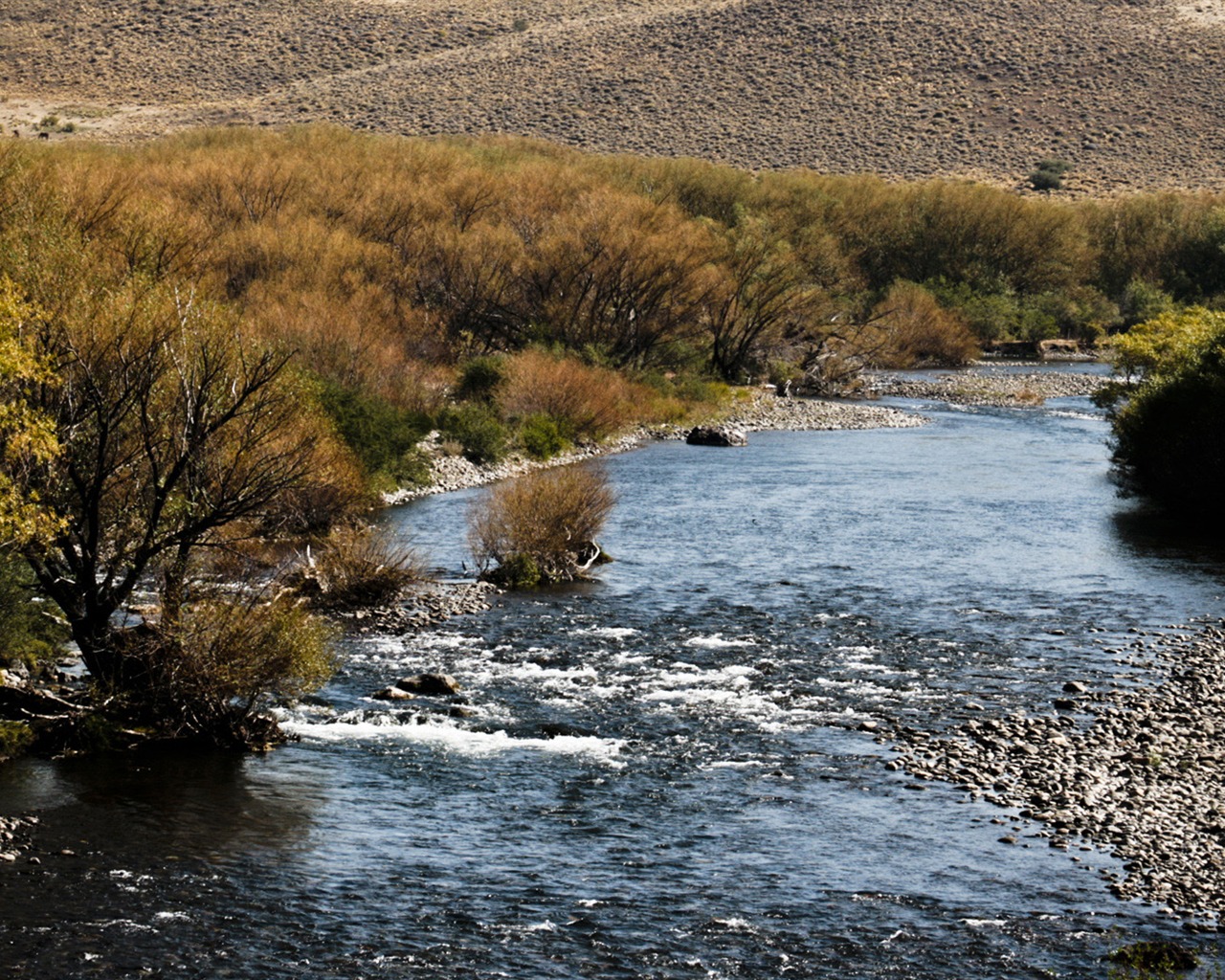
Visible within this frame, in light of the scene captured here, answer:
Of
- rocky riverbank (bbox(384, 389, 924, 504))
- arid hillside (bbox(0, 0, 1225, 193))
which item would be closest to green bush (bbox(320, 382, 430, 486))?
rocky riverbank (bbox(384, 389, 924, 504))

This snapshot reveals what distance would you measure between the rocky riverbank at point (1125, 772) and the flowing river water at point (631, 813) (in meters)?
0.39

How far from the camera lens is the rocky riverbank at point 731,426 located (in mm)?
39816

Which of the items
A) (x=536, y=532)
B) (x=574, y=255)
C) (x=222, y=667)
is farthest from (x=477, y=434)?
(x=222, y=667)

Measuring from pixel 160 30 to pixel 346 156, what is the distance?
73.9 meters

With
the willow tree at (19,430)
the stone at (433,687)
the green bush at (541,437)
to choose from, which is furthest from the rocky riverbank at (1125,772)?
the green bush at (541,437)

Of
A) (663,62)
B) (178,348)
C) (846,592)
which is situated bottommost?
(846,592)

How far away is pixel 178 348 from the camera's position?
18.5 m

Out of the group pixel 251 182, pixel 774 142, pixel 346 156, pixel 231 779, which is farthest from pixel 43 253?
pixel 774 142

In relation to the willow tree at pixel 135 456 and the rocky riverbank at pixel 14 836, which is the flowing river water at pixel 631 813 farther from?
the willow tree at pixel 135 456

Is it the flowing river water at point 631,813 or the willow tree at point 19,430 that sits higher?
the willow tree at point 19,430

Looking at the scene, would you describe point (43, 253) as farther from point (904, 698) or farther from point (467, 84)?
point (467, 84)

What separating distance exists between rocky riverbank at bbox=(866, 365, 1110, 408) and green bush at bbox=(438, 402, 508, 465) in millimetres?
26861

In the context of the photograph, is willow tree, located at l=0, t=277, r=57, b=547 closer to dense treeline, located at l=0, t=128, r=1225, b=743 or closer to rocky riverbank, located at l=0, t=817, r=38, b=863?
dense treeline, located at l=0, t=128, r=1225, b=743

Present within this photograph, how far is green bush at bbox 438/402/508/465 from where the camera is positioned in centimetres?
4222
